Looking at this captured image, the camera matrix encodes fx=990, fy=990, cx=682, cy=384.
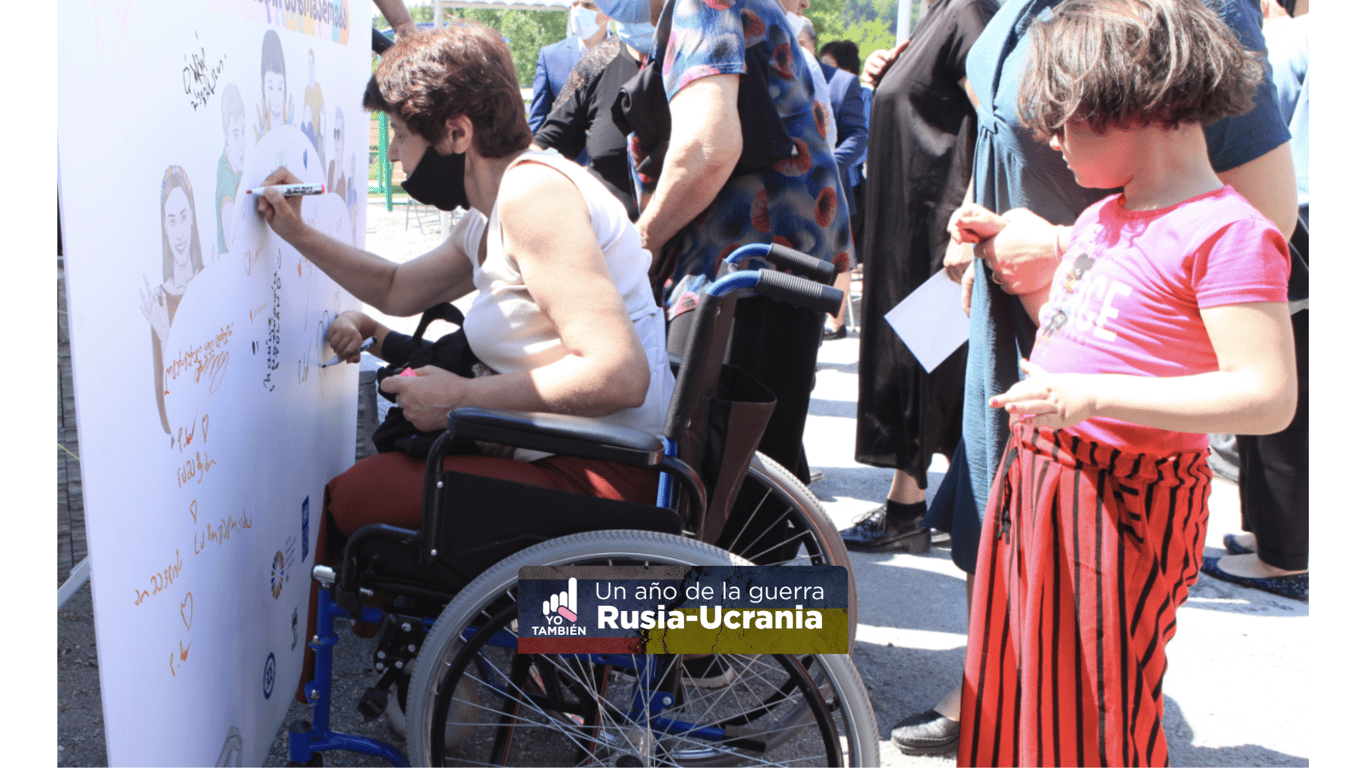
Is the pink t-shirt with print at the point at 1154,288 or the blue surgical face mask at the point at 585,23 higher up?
the blue surgical face mask at the point at 585,23

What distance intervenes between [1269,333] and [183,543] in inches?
54.6

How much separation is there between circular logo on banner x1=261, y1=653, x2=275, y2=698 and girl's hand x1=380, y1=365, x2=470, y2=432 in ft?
1.88

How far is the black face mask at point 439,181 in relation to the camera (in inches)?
76.3

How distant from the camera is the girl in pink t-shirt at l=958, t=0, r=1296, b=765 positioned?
1.18 m

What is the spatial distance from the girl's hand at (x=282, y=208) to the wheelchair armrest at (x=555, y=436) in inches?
21.3

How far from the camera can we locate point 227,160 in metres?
1.43

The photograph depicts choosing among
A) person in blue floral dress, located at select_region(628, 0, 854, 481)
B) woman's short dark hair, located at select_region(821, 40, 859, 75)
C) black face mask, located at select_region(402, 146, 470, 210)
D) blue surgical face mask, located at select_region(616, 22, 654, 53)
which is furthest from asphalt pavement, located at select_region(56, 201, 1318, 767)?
woman's short dark hair, located at select_region(821, 40, 859, 75)

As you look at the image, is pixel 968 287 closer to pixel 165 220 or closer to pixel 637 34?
pixel 637 34

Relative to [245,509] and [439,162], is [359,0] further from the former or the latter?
[245,509]

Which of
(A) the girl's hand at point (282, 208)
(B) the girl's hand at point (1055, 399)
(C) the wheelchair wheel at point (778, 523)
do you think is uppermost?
(A) the girl's hand at point (282, 208)

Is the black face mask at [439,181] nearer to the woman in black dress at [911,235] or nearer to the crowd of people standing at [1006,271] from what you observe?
the crowd of people standing at [1006,271]

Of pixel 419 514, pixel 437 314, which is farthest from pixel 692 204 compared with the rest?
pixel 419 514
